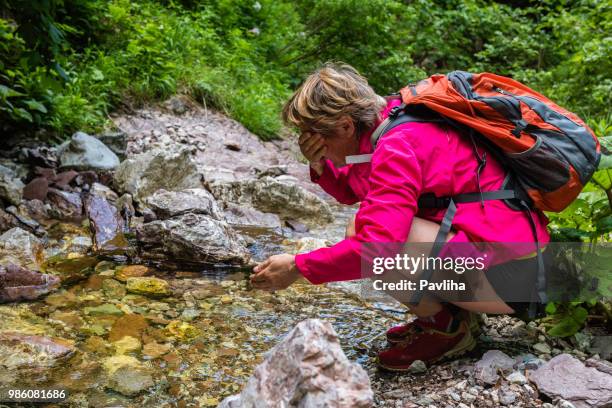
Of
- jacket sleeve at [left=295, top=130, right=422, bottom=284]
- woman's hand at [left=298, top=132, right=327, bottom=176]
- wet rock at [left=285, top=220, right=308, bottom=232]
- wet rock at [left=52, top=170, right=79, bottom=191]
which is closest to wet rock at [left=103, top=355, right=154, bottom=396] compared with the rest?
jacket sleeve at [left=295, top=130, right=422, bottom=284]

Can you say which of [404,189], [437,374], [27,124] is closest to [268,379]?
[404,189]

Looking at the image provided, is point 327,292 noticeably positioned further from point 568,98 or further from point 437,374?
point 568,98

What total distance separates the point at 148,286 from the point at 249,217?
187 cm

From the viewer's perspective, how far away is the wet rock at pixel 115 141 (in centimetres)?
603

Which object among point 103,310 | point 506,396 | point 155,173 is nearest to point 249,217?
point 155,173

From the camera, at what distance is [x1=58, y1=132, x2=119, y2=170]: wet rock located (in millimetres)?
5387

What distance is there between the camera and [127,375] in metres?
2.33

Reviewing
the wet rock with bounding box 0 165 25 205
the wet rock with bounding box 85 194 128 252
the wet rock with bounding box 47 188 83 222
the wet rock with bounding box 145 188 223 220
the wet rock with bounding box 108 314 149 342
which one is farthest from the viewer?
the wet rock with bounding box 47 188 83 222

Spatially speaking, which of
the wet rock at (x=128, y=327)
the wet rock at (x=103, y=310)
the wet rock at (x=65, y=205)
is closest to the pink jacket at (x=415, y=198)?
the wet rock at (x=128, y=327)

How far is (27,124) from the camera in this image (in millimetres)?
5711

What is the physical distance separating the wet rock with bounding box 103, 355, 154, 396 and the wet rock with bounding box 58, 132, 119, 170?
11.0ft

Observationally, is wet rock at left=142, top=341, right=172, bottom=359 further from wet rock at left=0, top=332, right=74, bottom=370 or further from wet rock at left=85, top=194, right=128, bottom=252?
wet rock at left=85, top=194, right=128, bottom=252

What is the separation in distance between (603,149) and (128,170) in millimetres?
4114

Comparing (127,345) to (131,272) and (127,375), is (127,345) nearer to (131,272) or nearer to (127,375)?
(127,375)
